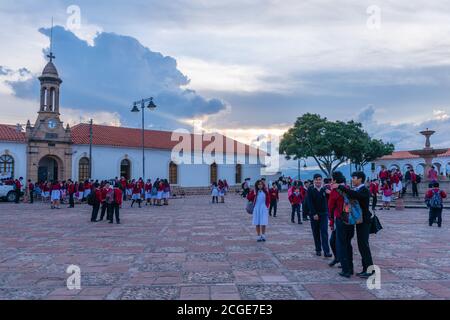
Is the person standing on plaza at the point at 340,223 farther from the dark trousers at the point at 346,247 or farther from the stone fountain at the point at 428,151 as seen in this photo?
the stone fountain at the point at 428,151

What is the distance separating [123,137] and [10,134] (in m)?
10.1

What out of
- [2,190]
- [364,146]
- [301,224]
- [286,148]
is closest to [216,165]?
[286,148]

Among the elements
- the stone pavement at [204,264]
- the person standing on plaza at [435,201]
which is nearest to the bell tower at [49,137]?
the stone pavement at [204,264]

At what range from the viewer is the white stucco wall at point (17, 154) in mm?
29844

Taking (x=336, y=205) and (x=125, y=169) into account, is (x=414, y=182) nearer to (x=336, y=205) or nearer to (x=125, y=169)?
(x=336, y=205)

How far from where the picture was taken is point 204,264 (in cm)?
698

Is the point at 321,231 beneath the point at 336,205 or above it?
beneath

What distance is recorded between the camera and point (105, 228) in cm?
1232

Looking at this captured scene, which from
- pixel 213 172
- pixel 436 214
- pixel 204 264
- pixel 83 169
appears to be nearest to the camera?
pixel 204 264

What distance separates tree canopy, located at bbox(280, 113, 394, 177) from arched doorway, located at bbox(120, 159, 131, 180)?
56.5ft

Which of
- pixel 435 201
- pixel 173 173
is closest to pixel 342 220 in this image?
pixel 435 201

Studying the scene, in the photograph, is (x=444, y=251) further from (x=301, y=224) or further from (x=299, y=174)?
(x=299, y=174)

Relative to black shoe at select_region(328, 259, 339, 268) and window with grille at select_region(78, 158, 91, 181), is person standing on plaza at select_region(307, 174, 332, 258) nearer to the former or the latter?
black shoe at select_region(328, 259, 339, 268)

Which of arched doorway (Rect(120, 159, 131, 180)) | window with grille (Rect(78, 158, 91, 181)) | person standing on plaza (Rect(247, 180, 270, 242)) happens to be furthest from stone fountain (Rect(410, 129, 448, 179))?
window with grille (Rect(78, 158, 91, 181))
